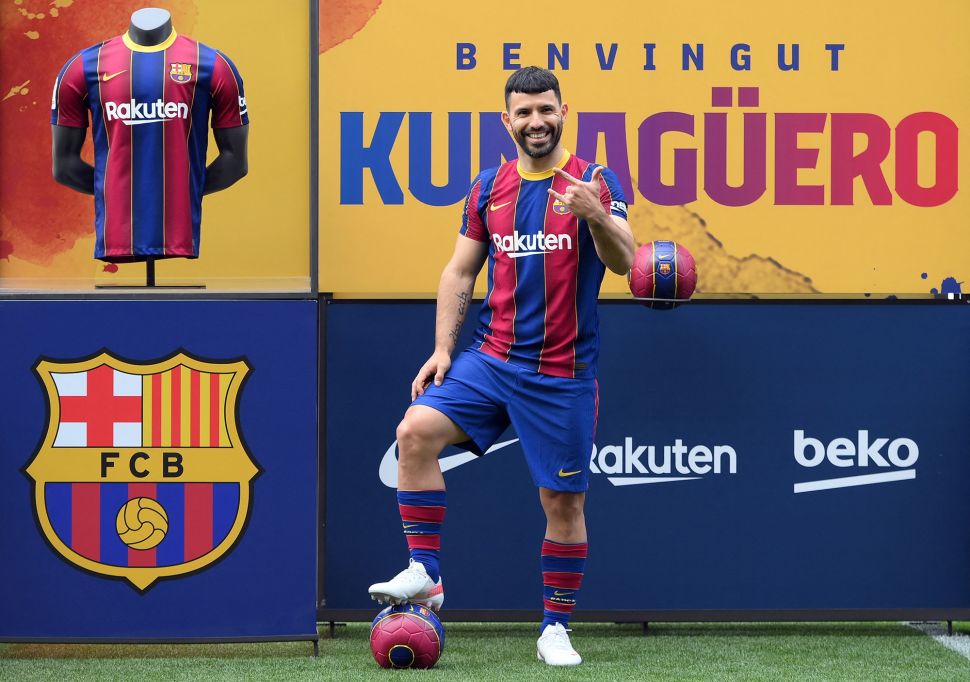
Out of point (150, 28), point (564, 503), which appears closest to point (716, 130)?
point (564, 503)

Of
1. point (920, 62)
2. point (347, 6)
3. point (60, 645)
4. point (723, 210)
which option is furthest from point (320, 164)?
point (920, 62)

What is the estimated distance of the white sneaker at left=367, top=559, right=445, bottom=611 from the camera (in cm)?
405

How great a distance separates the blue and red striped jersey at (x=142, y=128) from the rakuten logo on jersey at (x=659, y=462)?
1584 mm

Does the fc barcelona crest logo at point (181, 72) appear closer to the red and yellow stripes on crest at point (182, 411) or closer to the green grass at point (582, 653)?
the red and yellow stripes on crest at point (182, 411)

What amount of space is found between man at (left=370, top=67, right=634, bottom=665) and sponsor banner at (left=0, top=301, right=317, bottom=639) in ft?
1.53

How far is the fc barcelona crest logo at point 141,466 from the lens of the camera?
4.45m

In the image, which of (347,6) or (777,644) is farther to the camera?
(347,6)

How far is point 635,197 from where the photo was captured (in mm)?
5133

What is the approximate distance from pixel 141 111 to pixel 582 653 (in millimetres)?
2196

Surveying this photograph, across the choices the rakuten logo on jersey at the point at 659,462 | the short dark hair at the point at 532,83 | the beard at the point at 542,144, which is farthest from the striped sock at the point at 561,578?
the short dark hair at the point at 532,83

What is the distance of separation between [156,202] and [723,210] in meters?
1.96

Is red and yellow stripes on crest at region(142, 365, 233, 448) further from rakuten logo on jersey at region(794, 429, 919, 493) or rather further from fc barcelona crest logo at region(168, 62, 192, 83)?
rakuten logo on jersey at region(794, 429, 919, 493)

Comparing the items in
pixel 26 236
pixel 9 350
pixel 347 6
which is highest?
pixel 347 6

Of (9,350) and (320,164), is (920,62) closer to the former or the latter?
(320,164)
